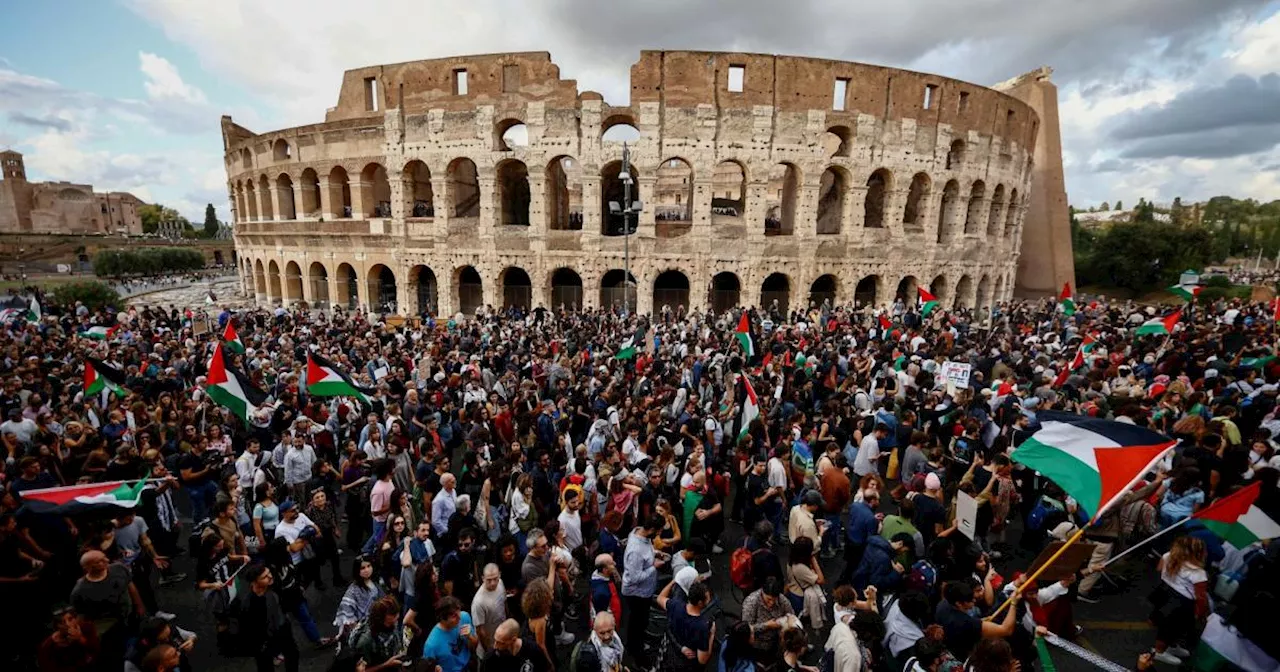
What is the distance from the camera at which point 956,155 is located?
1137 inches

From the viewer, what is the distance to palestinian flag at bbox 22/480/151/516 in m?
5.64

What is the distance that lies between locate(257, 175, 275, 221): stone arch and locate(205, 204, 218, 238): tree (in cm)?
8662

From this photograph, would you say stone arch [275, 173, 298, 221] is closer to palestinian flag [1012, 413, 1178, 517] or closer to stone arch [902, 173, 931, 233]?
stone arch [902, 173, 931, 233]

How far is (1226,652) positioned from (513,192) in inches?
1198

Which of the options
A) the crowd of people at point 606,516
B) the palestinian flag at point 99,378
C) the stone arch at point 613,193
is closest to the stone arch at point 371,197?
the stone arch at point 613,193

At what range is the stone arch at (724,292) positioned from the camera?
2788cm

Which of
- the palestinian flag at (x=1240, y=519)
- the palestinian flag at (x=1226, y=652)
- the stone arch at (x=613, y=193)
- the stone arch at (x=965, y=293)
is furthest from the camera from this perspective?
the stone arch at (x=965, y=293)

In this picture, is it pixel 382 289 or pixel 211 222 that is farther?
pixel 211 222

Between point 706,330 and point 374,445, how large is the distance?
42.3 ft

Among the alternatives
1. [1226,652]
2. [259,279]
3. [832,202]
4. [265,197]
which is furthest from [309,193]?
[1226,652]

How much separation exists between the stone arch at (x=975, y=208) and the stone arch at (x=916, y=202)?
96.9 inches

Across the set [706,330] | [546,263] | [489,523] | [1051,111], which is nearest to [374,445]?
[489,523]

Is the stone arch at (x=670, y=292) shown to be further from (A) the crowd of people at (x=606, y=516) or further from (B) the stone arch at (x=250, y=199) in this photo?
(B) the stone arch at (x=250, y=199)

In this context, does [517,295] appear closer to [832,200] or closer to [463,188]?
[463,188]
